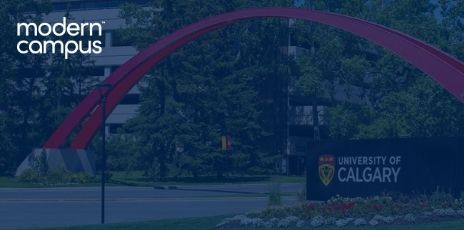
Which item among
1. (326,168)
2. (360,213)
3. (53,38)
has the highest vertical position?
(53,38)

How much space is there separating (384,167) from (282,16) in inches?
736

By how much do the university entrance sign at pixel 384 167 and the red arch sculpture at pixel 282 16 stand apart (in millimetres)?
8931

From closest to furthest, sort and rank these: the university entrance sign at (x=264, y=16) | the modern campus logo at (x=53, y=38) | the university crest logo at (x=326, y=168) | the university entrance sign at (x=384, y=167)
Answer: the university entrance sign at (x=384, y=167) < the university crest logo at (x=326, y=168) < the university entrance sign at (x=264, y=16) < the modern campus logo at (x=53, y=38)

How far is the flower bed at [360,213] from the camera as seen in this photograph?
1710 centimetres

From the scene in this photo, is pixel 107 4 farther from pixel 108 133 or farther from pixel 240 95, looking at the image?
pixel 240 95

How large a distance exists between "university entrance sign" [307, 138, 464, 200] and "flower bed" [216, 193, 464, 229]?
557 mm

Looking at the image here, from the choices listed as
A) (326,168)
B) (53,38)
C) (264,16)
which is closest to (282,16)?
(264,16)

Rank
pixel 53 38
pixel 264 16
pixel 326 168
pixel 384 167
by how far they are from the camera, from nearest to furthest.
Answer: pixel 384 167 → pixel 326 168 → pixel 264 16 → pixel 53 38

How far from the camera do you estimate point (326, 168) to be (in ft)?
72.6

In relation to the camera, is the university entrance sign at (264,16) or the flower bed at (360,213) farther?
the university entrance sign at (264,16)

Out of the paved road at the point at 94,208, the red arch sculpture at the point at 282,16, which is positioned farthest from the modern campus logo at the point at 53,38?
the paved road at the point at 94,208

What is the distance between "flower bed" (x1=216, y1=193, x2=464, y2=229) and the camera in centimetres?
1710

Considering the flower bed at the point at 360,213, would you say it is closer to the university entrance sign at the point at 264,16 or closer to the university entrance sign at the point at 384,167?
the university entrance sign at the point at 384,167

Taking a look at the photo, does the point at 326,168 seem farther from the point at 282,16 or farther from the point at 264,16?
the point at 264,16
